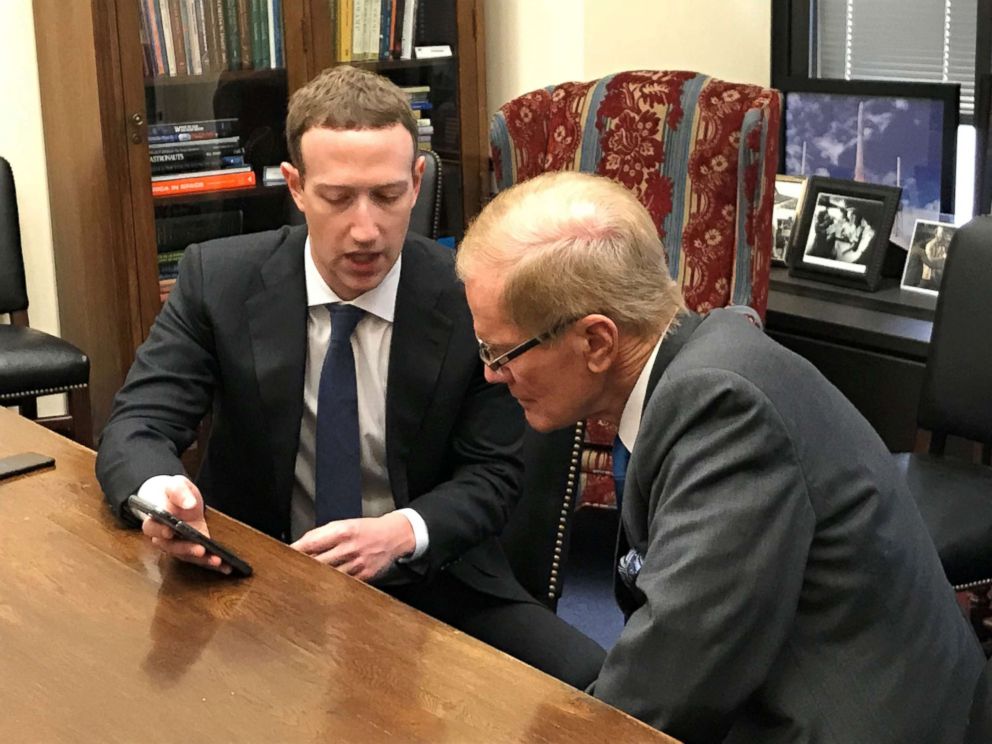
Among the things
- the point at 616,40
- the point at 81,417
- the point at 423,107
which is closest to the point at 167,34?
the point at 423,107

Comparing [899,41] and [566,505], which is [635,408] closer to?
[566,505]

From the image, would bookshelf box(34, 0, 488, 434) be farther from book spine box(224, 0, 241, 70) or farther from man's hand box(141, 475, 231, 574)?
man's hand box(141, 475, 231, 574)

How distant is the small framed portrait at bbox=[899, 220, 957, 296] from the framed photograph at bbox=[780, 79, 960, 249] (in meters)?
0.10

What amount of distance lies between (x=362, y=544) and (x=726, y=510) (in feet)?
2.09

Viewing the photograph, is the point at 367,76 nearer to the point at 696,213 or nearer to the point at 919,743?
the point at 919,743

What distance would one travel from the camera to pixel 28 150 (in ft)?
13.1

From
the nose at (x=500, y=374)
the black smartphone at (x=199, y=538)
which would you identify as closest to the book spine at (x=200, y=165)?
the black smartphone at (x=199, y=538)

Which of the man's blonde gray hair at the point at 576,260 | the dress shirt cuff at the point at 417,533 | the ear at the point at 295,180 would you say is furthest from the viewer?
the ear at the point at 295,180

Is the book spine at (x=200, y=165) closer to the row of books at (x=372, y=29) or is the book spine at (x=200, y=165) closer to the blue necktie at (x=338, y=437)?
the row of books at (x=372, y=29)

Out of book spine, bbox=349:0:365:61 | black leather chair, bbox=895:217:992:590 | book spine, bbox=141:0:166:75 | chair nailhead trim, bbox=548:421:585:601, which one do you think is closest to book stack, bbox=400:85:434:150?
book spine, bbox=349:0:365:61

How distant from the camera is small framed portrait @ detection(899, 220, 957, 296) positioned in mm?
3570

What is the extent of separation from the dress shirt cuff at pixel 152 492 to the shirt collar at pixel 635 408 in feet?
1.94

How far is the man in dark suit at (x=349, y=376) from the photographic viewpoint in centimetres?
198

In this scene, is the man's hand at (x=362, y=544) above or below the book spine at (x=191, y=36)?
below
